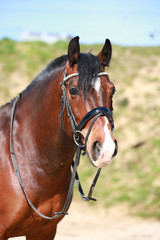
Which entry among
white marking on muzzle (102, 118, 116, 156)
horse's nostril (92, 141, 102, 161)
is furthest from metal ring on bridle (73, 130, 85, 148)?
white marking on muzzle (102, 118, 116, 156)

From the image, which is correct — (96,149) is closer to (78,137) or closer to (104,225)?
(78,137)

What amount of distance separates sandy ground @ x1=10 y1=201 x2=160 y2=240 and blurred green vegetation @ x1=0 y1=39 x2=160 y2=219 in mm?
323

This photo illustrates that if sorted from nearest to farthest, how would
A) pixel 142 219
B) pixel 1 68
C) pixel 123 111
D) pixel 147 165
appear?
pixel 142 219
pixel 147 165
pixel 123 111
pixel 1 68

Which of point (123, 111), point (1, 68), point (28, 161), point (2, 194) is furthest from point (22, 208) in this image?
point (1, 68)

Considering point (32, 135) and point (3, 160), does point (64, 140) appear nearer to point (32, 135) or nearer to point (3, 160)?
point (32, 135)

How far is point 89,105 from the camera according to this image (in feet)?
8.94

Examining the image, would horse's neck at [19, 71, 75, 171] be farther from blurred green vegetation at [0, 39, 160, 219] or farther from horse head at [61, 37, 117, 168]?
blurred green vegetation at [0, 39, 160, 219]

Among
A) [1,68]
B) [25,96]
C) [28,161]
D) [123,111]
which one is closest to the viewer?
[28,161]

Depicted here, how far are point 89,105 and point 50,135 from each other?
59 cm

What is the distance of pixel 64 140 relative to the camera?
3059mm

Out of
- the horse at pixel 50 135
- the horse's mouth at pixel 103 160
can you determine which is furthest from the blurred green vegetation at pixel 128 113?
the horse's mouth at pixel 103 160

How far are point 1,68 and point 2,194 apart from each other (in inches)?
471

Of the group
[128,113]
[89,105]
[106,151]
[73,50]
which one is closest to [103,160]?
[106,151]

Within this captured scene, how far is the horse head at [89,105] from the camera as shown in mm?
2568
